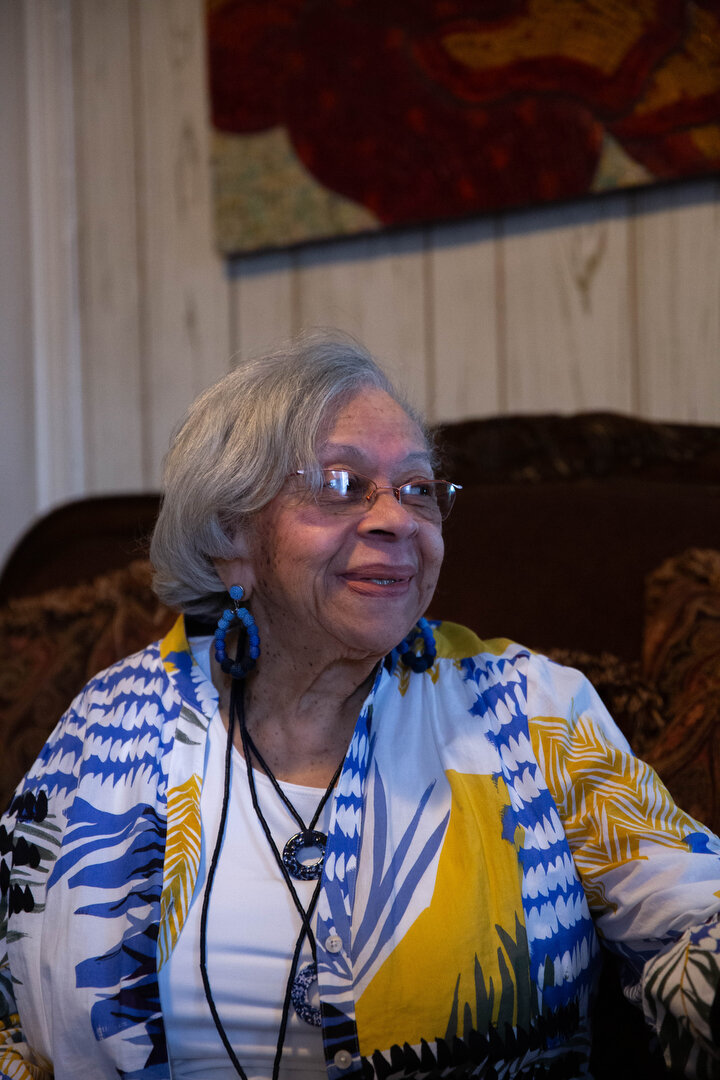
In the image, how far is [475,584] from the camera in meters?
1.78

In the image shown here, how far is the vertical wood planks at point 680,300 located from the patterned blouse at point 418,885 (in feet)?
2.50

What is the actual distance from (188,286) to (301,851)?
62.9 inches

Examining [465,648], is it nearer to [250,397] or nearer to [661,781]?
[661,781]

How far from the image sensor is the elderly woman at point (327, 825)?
4.00 ft

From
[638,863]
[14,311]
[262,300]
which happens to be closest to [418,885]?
[638,863]

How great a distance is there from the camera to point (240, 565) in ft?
4.72

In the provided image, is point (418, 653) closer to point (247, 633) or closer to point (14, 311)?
point (247, 633)

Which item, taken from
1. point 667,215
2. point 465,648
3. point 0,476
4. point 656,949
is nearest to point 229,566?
point 465,648

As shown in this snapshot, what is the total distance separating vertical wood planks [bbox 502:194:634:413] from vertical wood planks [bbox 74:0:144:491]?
1.01m

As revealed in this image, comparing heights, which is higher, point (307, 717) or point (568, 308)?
point (568, 308)

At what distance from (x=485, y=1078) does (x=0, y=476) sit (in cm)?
204

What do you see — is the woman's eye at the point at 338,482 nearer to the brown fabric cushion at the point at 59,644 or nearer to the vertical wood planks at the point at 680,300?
the brown fabric cushion at the point at 59,644

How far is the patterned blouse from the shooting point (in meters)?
1.20

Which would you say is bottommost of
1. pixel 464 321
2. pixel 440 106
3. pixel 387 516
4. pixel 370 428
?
pixel 387 516
